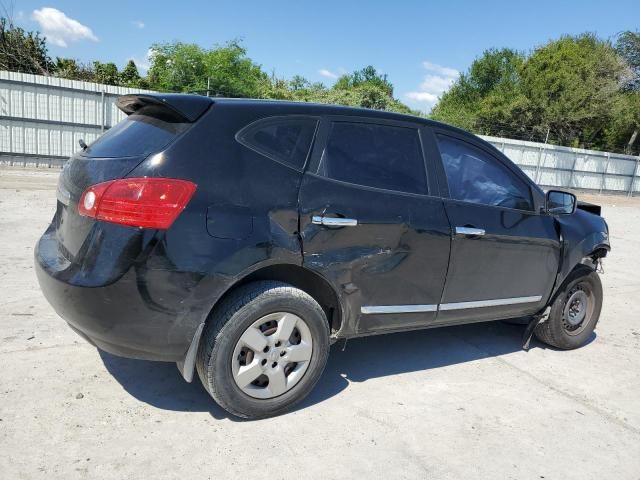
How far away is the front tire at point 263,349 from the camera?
2850mm

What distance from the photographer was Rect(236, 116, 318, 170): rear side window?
3.00 m

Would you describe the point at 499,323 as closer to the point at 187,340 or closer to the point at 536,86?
the point at 187,340

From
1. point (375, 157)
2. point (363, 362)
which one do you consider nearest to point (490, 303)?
point (363, 362)

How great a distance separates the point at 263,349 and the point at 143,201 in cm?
104

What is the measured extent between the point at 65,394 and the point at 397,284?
2.14 meters

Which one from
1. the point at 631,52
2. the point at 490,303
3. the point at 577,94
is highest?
the point at 631,52

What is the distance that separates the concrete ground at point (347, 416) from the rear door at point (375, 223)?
0.57 meters

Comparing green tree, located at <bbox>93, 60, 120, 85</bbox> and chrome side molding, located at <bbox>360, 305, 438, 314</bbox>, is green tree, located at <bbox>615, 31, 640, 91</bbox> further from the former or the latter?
chrome side molding, located at <bbox>360, 305, 438, 314</bbox>

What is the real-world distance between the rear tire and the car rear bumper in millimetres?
3276

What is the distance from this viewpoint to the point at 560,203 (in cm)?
452

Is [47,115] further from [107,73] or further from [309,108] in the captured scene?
[309,108]

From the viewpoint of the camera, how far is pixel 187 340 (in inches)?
109

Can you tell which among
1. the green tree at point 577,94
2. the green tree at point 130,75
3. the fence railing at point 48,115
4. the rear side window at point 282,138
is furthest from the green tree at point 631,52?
the rear side window at point 282,138

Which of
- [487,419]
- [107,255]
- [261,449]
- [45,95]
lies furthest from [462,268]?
[45,95]
